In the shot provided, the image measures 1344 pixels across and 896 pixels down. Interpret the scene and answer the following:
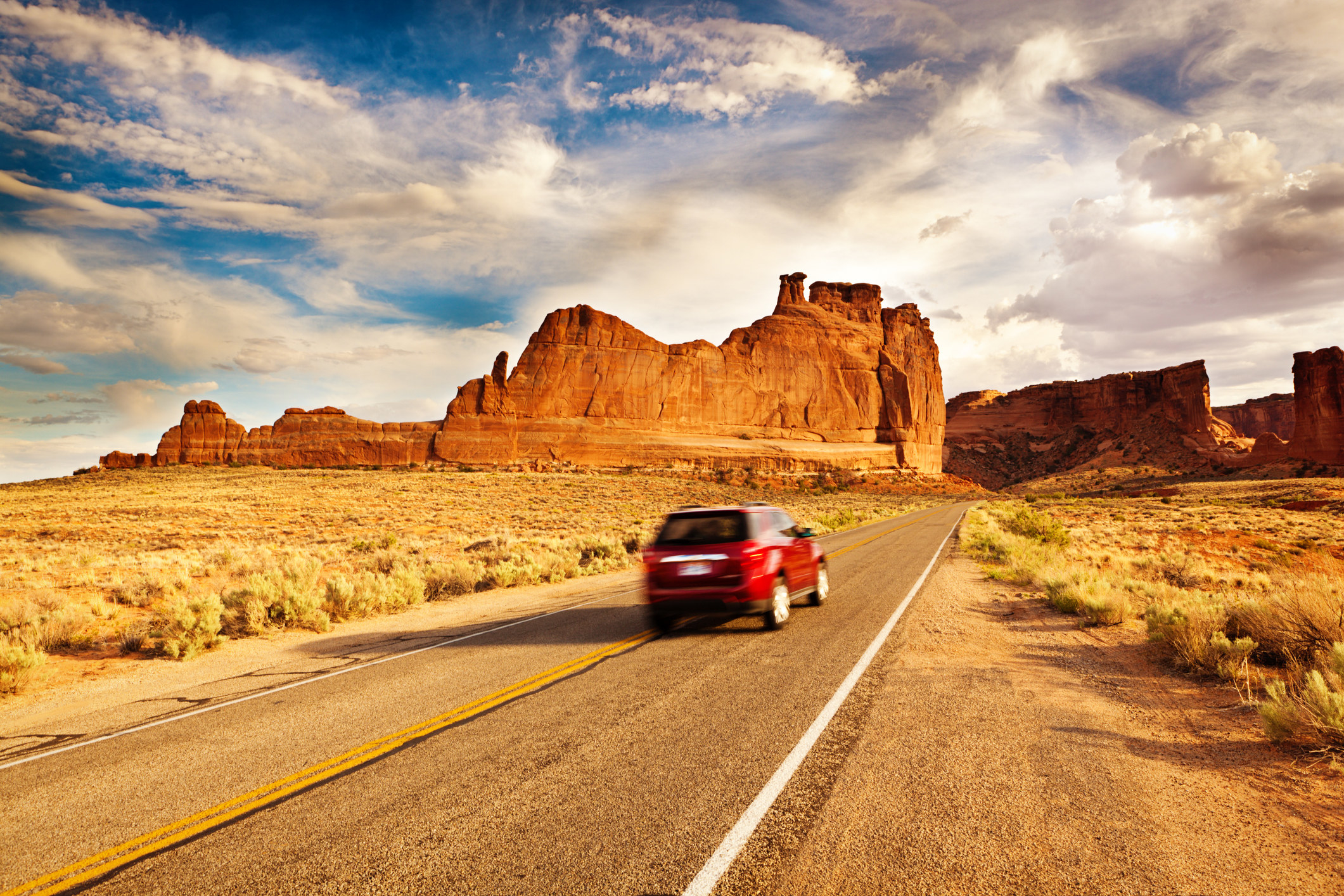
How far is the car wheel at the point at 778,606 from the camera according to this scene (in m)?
8.99

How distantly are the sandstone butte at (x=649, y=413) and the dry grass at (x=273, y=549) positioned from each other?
31189 mm

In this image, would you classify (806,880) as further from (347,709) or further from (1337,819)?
(347,709)

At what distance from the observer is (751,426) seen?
326ft

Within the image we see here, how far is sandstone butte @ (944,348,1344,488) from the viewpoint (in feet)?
284

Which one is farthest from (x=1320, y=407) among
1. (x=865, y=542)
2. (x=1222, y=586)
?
(x=1222, y=586)

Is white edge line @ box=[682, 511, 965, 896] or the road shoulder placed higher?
white edge line @ box=[682, 511, 965, 896]

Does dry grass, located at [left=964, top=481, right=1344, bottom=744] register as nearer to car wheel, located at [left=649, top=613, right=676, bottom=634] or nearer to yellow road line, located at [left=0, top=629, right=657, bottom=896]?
car wheel, located at [left=649, top=613, right=676, bottom=634]

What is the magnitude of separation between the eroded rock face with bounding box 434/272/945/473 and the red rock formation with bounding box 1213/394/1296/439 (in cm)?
9960

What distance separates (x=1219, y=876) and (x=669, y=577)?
6368 millimetres

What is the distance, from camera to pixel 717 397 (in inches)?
3917

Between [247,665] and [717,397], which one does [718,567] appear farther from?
[717,397]

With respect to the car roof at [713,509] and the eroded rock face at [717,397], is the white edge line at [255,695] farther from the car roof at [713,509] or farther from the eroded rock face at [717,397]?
the eroded rock face at [717,397]

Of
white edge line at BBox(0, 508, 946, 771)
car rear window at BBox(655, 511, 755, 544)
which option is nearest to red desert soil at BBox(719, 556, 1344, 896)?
car rear window at BBox(655, 511, 755, 544)

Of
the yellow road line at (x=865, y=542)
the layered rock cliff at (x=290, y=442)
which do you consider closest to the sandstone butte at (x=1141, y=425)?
the yellow road line at (x=865, y=542)
